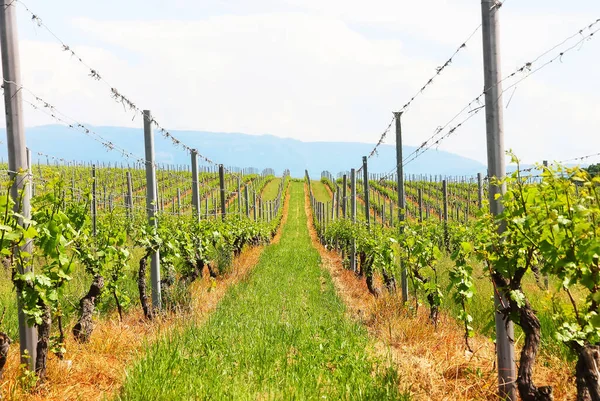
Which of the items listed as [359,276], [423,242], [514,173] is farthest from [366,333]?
[359,276]

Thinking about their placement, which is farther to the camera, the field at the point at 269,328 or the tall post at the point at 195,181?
the tall post at the point at 195,181

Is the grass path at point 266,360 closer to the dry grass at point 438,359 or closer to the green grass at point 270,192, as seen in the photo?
the dry grass at point 438,359

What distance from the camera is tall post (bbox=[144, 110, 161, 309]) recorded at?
22.9ft

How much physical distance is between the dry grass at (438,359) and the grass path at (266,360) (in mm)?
255

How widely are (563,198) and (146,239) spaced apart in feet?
16.9

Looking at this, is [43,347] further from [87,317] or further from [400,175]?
[400,175]

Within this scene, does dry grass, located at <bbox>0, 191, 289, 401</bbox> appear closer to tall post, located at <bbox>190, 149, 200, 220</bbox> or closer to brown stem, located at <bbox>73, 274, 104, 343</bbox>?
brown stem, located at <bbox>73, 274, 104, 343</bbox>

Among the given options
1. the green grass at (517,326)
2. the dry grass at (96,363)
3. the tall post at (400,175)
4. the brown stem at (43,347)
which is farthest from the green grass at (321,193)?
the brown stem at (43,347)

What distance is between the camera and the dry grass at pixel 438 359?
3942 millimetres

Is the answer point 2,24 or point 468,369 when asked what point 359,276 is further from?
point 2,24

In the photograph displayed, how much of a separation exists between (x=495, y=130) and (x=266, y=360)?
2.79 m

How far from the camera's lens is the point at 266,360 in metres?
4.60

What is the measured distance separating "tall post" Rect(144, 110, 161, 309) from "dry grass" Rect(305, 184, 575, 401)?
274 cm

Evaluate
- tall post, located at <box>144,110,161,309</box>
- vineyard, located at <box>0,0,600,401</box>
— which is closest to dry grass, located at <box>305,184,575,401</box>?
vineyard, located at <box>0,0,600,401</box>
